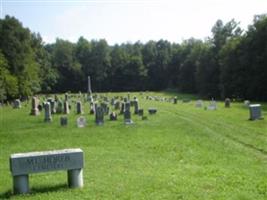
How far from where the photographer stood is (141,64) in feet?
350

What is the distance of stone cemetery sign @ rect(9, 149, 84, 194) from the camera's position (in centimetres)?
930

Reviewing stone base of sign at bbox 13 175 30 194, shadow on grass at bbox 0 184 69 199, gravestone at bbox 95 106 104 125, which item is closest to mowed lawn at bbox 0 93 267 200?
shadow on grass at bbox 0 184 69 199

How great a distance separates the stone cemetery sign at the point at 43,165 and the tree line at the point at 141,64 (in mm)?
41190

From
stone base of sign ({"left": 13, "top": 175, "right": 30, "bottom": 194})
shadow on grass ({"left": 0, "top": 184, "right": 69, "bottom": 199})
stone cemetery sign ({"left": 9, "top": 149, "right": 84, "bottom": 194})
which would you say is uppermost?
stone cemetery sign ({"left": 9, "top": 149, "right": 84, "bottom": 194})

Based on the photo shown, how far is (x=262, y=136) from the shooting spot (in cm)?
1769

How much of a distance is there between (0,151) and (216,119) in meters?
12.9

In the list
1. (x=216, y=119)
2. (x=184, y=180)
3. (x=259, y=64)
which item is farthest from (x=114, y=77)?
(x=184, y=180)

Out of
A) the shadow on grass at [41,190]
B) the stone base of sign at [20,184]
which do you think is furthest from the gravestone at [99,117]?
the stone base of sign at [20,184]

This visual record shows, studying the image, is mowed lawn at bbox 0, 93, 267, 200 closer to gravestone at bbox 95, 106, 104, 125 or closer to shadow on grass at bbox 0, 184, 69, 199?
shadow on grass at bbox 0, 184, 69, 199

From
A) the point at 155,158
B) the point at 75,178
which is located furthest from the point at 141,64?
the point at 75,178

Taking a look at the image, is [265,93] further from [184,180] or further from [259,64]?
[184,180]

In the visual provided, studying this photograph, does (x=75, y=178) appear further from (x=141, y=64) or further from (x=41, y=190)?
(x=141, y=64)

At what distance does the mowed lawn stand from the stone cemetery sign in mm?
247

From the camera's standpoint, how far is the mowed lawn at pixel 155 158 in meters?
9.36
